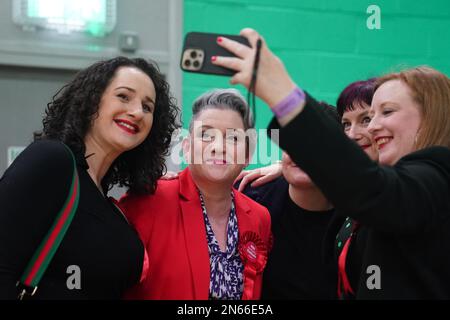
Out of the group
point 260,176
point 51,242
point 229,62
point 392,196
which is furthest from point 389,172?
point 260,176

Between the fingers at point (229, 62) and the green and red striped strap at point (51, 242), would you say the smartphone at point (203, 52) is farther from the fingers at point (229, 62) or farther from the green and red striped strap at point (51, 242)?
the green and red striped strap at point (51, 242)

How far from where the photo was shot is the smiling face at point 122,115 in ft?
5.01

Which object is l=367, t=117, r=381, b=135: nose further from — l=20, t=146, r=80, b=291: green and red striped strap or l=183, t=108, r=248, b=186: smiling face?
l=20, t=146, r=80, b=291: green and red striped strap

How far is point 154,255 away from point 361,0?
6.31 ft

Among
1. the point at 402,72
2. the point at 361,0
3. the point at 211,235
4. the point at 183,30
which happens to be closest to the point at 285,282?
the point at 211,235

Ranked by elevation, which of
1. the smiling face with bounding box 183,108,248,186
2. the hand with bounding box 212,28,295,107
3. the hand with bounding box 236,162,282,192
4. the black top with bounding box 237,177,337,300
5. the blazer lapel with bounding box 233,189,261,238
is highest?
the hand with bounding box 212,28,295,107

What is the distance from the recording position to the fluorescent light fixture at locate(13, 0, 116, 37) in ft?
8.45

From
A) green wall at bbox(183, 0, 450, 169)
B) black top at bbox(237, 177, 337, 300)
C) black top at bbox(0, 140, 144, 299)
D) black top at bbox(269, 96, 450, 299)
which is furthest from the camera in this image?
green wall at bbox(183, 0, 450, 169)

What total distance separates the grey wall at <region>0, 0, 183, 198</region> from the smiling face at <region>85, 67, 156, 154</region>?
3.66 ft

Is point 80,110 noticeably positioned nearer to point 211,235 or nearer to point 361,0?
point 211,235

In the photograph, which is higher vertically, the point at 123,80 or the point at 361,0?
the point at 361,0

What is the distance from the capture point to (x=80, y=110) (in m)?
1.52

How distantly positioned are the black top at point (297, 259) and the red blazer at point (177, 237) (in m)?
0.08

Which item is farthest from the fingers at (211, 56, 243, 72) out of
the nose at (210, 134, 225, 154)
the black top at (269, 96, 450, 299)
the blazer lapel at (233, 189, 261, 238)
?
the blazer lapel at (233, 189, 261, 238)
